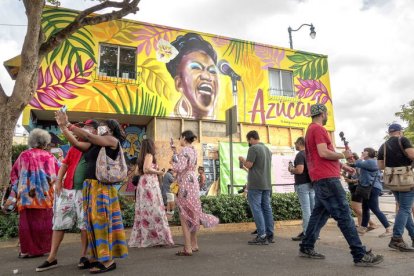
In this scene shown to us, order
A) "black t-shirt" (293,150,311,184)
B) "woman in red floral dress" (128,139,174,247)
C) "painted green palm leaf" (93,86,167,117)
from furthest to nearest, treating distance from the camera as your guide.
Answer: "painted green palm leaf" (93,86,167,117) → "black t-shirt" (293,150,311,184) → "woman in red floral dress" (128,139,174,247)

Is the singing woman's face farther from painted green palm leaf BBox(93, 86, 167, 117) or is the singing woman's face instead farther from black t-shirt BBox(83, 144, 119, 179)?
black t-shirt BBox(83, 144, 119, 179)

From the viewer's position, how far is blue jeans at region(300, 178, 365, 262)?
12.7 feet

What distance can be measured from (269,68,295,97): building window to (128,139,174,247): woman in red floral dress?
33.5ft

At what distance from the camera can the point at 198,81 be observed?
13219mm

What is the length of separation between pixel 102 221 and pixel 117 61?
9587 mm

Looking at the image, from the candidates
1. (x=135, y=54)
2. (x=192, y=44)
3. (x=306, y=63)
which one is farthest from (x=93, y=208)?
(x=306, y=63)

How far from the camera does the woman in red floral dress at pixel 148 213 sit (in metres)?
5.59

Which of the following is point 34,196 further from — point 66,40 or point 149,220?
point 66,40

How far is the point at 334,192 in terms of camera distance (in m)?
4.04

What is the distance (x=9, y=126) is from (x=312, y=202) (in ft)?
21.0

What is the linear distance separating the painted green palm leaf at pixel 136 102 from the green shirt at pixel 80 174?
7.92m

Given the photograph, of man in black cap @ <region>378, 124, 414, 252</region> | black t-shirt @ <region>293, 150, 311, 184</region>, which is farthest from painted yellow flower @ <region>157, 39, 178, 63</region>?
man in black cap @ <region>378, 124, 414, 252</region>

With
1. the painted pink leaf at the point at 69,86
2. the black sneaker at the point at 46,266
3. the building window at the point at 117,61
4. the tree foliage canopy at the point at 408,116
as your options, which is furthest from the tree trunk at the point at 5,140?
the tree foliage canopy at the point at 408,116

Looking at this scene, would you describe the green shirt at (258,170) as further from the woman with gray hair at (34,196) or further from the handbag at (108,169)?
the woman with gray hair at (34,196)
